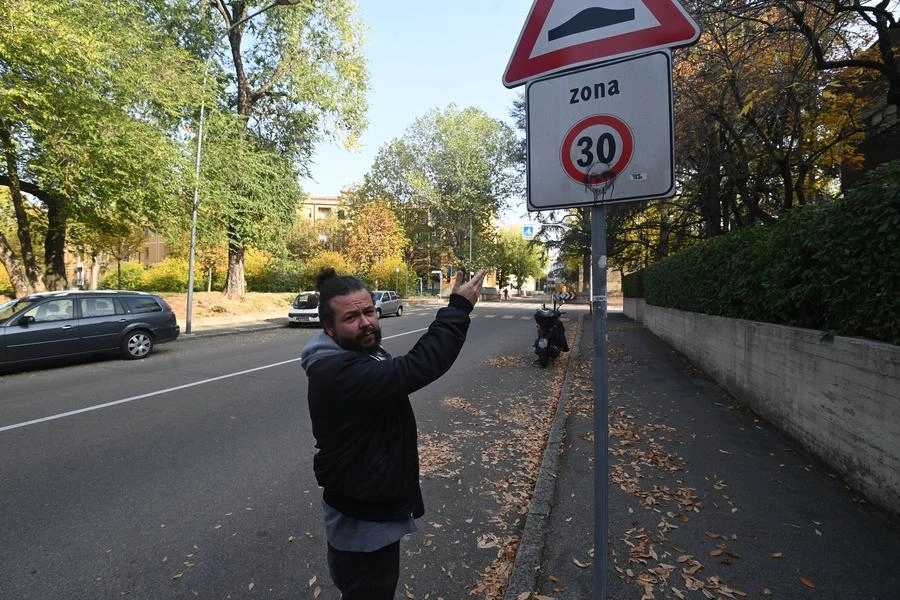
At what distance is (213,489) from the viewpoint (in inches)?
156

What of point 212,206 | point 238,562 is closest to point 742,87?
point 238,562

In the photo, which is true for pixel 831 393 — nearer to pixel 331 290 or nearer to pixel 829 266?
pixel 829 266

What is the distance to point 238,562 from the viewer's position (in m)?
2.92

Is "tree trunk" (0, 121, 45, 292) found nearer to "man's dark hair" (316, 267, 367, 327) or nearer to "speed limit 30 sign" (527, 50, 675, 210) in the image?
"man's dark hair" (316, 267, 367, 327)

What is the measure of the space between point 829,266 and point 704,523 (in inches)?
108

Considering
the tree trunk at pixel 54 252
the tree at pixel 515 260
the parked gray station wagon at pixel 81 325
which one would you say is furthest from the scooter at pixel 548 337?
the tree at pixel 515 260

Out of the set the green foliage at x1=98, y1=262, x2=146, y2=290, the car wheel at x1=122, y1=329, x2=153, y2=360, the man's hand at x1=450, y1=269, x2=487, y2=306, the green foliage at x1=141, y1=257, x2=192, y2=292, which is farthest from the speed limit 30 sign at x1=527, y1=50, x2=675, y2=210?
the green foliage at x1=98, y1=262, x2=146, y2=290

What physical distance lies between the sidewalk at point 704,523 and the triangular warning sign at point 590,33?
2120 mm

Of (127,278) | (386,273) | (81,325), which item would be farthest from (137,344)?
(127,278)

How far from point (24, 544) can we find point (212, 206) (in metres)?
17.2

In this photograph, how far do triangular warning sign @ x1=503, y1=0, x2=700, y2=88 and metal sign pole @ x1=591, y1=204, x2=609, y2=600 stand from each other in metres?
0.65

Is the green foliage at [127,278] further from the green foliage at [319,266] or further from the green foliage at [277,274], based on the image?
the green foliage at [319,266]

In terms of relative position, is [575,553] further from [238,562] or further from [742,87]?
[742,87]

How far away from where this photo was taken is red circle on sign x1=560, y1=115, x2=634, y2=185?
5.90 ft
